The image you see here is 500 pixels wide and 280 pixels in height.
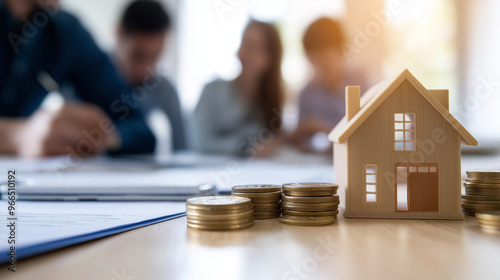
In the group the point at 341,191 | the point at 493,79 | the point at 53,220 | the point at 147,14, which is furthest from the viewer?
the point at 493,79

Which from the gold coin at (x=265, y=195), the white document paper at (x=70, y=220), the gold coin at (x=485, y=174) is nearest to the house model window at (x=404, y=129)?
the gold coin at (x=485, y=174)

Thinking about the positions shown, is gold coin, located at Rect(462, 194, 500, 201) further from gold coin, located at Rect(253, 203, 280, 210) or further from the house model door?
gold coin, located at Rect(253, 203, 280, 210)

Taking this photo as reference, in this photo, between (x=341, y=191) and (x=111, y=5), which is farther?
(x=111, y=5)

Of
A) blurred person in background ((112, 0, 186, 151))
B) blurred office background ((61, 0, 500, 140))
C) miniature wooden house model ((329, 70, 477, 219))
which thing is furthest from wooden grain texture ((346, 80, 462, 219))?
blurred office background ((61, 0, 500, 140))

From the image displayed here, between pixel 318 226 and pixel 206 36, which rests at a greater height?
pixel 206 36

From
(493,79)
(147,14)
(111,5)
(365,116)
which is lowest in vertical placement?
(365,116)

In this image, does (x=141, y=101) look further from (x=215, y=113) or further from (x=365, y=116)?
(x=365, y=116)

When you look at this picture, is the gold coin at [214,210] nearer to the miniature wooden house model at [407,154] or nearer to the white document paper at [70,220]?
the white document paper at [70,220]

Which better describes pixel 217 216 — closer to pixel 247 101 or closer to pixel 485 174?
pixel 485 174

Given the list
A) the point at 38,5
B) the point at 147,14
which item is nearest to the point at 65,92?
the point at 38,5

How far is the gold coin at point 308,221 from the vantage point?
61 centimetres

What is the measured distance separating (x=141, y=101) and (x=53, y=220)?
3.53 meters

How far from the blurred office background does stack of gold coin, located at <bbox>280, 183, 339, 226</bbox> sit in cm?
306

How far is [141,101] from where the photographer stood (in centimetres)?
398
